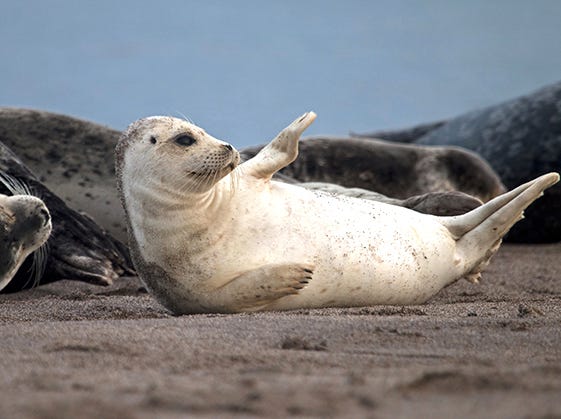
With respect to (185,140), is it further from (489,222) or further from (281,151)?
(489,222)

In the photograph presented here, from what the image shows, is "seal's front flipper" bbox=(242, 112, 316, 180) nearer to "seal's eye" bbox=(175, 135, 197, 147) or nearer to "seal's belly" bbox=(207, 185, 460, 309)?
"seal's belly" bbox=(207, 185, 460, 309)

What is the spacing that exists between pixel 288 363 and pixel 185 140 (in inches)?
64.0

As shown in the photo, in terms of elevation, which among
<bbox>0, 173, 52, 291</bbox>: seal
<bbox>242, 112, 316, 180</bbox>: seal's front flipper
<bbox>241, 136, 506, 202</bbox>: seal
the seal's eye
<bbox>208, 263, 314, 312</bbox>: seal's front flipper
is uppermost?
the seal's eye

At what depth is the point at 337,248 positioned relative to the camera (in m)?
4.34

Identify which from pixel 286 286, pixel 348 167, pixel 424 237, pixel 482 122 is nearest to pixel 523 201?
pixel 424 237

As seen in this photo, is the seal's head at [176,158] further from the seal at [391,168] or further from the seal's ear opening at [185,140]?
the seal at [391,168]

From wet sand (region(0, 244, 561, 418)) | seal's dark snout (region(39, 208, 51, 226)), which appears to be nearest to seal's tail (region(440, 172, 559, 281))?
wet sand (region(0, 244, 561, 418))

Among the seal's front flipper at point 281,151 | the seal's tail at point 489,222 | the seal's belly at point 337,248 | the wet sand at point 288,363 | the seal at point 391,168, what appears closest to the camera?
the wet sand at point 288,363

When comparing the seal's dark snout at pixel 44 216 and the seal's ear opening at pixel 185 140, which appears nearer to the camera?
the seal's ear opening at pixel 185 140

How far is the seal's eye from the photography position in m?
4.05

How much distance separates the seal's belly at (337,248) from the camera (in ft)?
13.8

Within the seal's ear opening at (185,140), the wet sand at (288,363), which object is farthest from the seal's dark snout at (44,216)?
the seal's ear opening at (185,140)

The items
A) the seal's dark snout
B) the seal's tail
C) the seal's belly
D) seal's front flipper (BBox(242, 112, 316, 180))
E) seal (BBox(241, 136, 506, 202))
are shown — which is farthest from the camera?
seal (BBox(241, 136, 506, 202))

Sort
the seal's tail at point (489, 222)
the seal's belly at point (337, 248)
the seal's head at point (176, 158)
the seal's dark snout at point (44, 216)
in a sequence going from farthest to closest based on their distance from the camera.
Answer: the seal's tail at point (489, 222) → the seal's dark snout at point (44, 216) → the seal's belly at point (337, 248) → the seal's head at point (176, 158)
